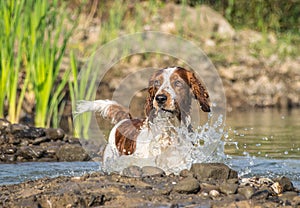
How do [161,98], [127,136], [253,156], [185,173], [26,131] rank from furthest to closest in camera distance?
[26,131], [253,156], [127,136], [161,98], [185,173]

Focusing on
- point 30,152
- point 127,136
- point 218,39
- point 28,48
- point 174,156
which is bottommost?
point 30,152

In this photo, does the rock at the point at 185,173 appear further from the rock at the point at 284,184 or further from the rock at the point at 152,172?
the rock at the point at 284,184

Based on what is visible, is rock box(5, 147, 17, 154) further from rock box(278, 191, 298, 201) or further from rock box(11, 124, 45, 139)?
rock box(278, 191, 298, 201)

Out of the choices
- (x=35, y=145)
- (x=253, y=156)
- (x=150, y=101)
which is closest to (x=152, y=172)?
(x=150, y=101)

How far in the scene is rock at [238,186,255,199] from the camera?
5.66 m

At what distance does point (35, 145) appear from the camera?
959 centimetres

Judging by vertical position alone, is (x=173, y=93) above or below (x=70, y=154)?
above

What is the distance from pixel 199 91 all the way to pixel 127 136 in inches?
28.6

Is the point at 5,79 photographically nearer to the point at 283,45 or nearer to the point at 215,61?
the point at 215,61

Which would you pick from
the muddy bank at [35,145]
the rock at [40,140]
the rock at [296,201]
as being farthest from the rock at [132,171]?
the rock at [40,140]

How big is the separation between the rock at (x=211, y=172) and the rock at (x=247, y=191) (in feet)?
1.31

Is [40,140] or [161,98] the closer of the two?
[161,98]

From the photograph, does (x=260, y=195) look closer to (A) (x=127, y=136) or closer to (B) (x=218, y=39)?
(A) (x=127, y=136)

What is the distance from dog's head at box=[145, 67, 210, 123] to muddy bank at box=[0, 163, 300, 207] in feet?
1.94
